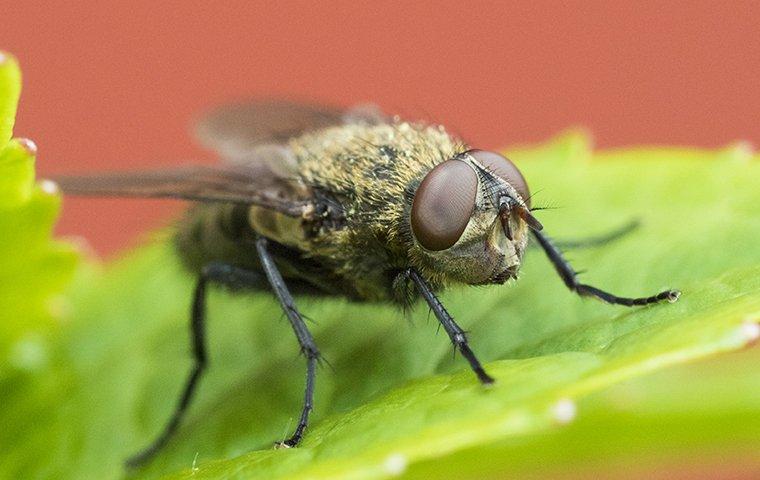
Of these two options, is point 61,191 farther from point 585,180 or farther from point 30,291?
point 585,180

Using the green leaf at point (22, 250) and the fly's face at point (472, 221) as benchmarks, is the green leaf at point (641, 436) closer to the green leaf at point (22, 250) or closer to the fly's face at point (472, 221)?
the fly's face at point (472, 221)

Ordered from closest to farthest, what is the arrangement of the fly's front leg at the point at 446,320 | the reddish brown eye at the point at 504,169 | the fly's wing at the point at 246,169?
the fly's front leg at the point at 446,320 < the reddish brown eye at the point at 504,169 < the fly's wing at the point at 246,169

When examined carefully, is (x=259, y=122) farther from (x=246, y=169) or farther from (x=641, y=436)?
(x=641, y=436)

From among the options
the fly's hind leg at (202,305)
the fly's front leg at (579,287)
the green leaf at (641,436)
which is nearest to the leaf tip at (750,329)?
the fly's front leg at (579,287)

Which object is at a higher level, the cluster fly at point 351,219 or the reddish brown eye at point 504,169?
the reddish brown eye at point 504,169

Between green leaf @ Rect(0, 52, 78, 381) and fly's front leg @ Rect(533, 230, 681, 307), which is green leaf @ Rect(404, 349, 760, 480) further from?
green leaf @ Rect(0, 52, 78, 381)

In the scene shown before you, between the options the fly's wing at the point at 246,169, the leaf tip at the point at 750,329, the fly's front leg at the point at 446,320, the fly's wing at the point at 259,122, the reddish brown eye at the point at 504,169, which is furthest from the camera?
the fly's wing at the point at 259,122

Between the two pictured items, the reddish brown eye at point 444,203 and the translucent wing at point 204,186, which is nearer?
the reddish brown eye at point 444,203
